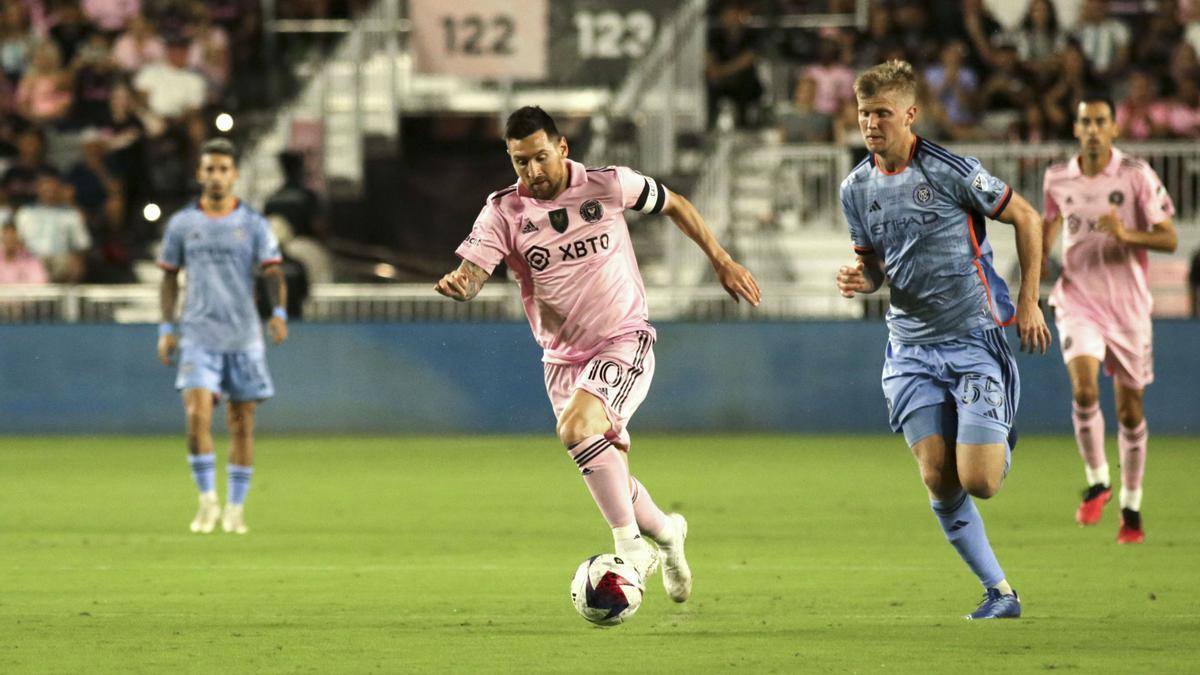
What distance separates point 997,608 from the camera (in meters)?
7.81

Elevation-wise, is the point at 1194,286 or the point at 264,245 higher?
the point at 264,245

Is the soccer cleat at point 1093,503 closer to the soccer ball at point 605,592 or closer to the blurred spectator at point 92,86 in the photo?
the soccer ball at point 605,592

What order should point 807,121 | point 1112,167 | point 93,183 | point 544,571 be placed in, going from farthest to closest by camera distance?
point 93,183 < point 807,121 < point 1112,167 < point 544,571

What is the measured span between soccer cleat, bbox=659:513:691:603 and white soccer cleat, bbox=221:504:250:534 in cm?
395

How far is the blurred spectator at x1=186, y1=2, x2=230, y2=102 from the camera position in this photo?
22.8 m

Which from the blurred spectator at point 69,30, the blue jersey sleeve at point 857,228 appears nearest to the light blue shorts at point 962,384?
the blue jersey sleeve at point 857,228

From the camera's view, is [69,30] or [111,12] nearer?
[69,30]

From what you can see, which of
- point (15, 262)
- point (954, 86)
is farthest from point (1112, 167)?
point (15, 262)

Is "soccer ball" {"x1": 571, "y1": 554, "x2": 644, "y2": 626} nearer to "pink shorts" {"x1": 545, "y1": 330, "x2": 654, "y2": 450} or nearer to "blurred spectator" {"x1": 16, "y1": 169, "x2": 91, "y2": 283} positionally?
"pink shorts" {"x1": 545, "y1": 330, "x2": 654, "y2": 450}

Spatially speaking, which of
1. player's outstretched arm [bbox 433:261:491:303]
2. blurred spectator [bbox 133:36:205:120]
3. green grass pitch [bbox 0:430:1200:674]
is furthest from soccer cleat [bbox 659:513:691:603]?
blurred spectator [bbox 133:36:205:120]

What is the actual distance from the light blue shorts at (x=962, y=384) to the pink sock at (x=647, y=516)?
1.03 meters

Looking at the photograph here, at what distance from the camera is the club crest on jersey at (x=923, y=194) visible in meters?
7.75

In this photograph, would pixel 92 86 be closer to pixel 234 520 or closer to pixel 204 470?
pixel 204 470

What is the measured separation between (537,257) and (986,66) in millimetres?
14382
